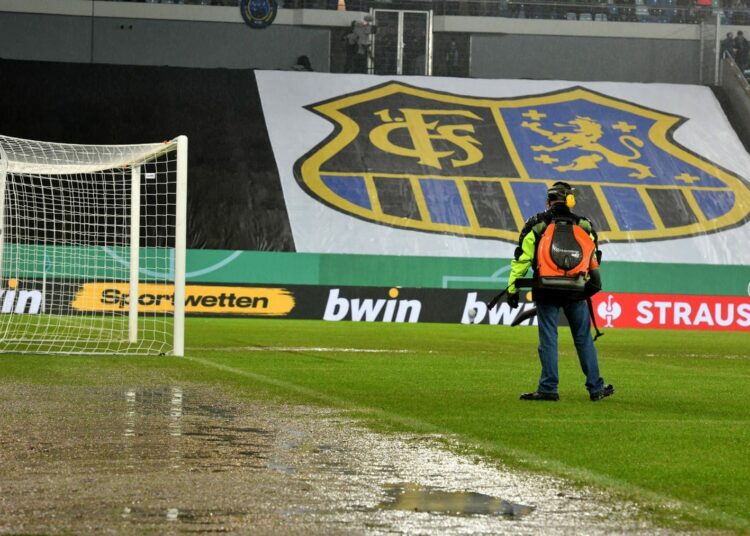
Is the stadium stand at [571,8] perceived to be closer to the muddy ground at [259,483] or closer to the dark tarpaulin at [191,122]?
the dark tarpaulin at [191,122]

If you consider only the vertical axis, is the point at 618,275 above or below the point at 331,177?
below

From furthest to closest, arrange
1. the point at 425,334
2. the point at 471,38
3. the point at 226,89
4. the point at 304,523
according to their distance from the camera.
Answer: the point at 471,38 → the point at 226,89 → the point at 425,334 → the point at 304,523

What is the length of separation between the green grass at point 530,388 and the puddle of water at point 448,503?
64cm

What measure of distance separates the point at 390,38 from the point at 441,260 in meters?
10.8

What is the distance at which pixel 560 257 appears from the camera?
35.3 feet

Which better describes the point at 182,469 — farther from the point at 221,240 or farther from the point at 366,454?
the point at 221,240

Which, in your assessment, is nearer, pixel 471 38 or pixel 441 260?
pixel 441 260

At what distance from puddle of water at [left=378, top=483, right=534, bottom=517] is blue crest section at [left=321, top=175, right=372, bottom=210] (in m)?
29.0

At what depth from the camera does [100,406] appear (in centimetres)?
1038

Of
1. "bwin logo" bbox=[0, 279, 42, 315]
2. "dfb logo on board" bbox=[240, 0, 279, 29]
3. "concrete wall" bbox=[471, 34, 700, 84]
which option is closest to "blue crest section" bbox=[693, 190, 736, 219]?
"concrete wall" bbox=[471, 34, 700, 84]

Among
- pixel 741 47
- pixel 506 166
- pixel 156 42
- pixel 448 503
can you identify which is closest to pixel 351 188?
pixel 506 166

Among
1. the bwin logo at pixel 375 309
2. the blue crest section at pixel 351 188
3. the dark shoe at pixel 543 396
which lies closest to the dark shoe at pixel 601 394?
the dark shoe at pixel 543 396

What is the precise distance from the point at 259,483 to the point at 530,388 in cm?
689

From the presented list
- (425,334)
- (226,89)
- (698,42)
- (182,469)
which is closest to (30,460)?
(182,469)
